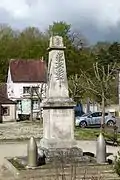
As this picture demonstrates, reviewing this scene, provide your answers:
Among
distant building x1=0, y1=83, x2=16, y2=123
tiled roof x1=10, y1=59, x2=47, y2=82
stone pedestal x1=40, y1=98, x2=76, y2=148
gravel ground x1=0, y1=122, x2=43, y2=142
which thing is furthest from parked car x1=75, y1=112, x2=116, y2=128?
stone pedestal x1=40, y1=98, x2=76, y2=148

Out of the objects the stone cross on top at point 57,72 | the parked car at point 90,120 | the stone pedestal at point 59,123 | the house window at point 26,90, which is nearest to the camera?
the stone pedestal at point 59,123

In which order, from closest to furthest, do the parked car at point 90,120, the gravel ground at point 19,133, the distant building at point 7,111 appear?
the gravel ground at point 19,133, the parked car at point 90,120, the distant building at point 7,111

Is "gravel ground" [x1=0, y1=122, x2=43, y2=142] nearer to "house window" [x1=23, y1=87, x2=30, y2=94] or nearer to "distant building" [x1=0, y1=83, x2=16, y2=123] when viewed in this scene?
"distant building" [x1=0, y1=83, x2=16, y2=123]

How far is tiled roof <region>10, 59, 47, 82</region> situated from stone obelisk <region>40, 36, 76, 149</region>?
152 ft

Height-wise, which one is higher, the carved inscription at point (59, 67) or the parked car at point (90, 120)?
the carved inscription at point (59, 67)

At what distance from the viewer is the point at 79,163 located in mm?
13609

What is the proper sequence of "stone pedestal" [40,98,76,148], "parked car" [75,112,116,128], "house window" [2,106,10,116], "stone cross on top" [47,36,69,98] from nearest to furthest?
Answer: 1. "stone pedestal" [40,98,76,148]
2. "stone cross on top" [47,36,69,98]
3. "parked car" [75,112,116,128]
4. "house window" [2,106,10,116]

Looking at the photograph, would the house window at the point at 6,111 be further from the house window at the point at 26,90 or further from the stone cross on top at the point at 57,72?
the stone cross on top at the point at 57,72

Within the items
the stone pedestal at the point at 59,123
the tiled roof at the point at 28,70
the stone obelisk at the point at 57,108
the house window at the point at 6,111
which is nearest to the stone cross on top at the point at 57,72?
the stone obelisk at the point at 57,108

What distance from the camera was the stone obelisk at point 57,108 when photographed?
1414 cm

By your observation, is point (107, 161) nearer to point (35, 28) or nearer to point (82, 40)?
point (82, 40)

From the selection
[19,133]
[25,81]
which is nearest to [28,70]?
Result: [25,81]

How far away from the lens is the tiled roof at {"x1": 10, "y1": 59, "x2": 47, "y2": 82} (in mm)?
61281

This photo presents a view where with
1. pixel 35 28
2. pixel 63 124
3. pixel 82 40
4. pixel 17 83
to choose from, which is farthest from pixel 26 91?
pixel 63 124
